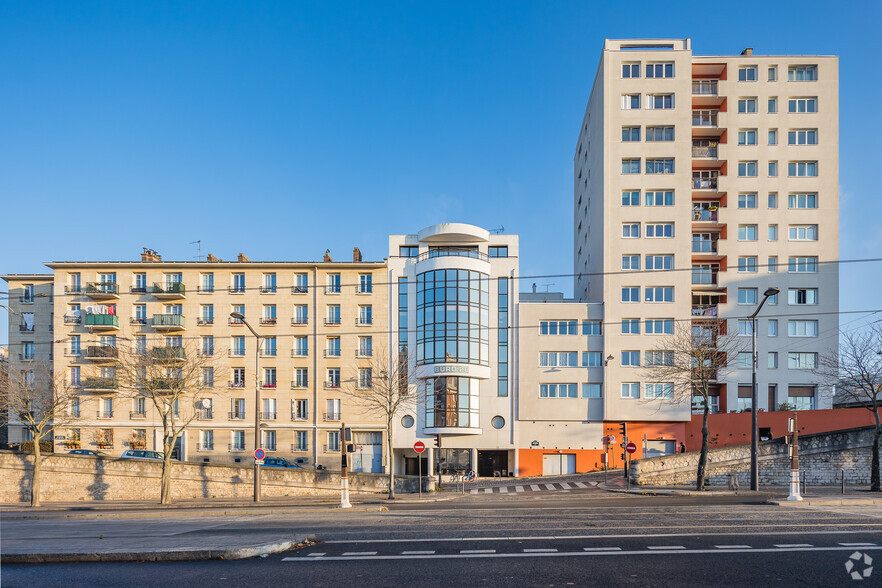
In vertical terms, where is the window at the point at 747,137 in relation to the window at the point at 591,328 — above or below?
above

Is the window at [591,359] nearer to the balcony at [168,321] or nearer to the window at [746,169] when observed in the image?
the window at [746,169]

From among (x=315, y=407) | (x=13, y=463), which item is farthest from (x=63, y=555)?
(x=315, y=407)

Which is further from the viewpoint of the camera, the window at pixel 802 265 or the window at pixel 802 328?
the window at pixel 802 265

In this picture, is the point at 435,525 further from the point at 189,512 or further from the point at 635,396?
the point at 635,396

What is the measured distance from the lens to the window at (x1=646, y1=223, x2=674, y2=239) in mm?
51844

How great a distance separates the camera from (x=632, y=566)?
9.58 m

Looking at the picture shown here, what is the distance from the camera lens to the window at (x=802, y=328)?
51.7 m

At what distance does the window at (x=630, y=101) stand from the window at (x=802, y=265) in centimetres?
1907

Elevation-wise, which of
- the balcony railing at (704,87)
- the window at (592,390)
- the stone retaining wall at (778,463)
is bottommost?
the stone retaining wall at (778,463)

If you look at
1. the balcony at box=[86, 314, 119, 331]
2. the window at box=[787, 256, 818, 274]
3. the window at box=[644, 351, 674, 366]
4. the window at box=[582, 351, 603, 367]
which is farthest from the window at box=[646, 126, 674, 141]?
the balcony at box=[86, 314, 119, 331]

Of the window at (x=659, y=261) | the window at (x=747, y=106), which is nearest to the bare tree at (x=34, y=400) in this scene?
the window at (x=659, y=261)

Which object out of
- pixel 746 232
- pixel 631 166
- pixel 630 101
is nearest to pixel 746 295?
pixel 746 232

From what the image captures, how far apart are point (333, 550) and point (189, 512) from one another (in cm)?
1413

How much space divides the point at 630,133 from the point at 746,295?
57.2 feet
